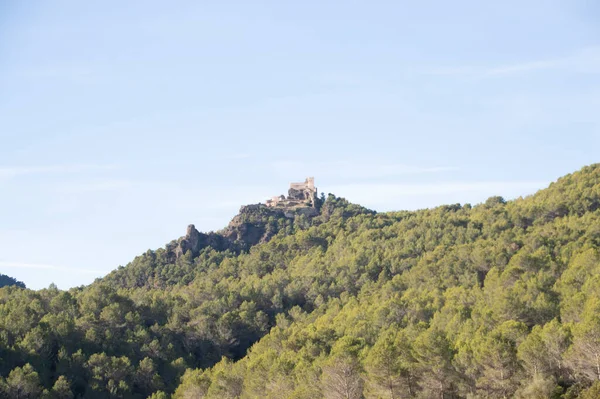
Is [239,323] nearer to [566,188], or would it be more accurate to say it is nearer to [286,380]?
[286,380]

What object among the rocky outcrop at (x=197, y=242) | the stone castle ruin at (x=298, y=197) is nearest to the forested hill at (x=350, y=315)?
the rocky outcrop at (x=197, y=242)

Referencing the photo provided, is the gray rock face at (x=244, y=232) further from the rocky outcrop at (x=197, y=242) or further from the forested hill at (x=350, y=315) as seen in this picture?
the forested hill at (x=350, y=315)

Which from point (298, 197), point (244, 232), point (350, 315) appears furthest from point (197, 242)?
point (350, 315)

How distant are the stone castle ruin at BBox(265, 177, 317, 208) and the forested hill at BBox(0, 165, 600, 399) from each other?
1491 centimetres

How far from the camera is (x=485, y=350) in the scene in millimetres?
51156

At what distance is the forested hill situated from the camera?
171ft

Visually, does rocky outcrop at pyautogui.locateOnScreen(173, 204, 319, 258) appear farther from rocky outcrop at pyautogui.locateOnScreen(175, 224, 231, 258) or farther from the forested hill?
the forested hill

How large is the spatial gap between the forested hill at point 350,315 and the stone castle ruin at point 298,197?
1491cm

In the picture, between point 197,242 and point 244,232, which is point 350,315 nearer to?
point 197,242

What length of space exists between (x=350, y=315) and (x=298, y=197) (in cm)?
6613

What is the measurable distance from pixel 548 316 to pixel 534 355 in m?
10.9

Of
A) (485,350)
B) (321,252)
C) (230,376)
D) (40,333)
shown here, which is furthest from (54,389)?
(321,252)

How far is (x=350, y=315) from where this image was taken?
7669 centimetres

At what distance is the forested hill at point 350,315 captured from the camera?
5225cm
